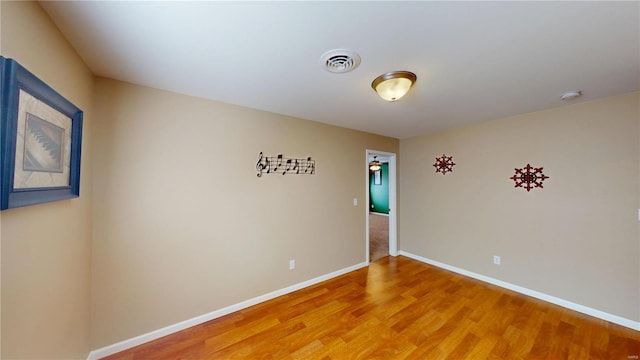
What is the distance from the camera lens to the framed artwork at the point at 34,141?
0.83m

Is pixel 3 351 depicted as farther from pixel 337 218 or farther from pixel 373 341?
pixel 337 218

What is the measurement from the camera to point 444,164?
141 inches

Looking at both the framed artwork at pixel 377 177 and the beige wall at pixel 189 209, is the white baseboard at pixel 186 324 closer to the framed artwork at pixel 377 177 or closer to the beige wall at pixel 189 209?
the beige wall at pixel 189 209

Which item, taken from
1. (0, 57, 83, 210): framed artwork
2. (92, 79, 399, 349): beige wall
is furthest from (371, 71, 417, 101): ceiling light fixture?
(0, 57, 83, 210): framed artwork

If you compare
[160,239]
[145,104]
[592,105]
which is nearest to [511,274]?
[592,105]

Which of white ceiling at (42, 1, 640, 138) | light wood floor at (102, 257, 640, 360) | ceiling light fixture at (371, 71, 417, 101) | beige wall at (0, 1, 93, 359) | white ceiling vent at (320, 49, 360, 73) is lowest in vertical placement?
light wood floor at (102, 257, 640, 360)

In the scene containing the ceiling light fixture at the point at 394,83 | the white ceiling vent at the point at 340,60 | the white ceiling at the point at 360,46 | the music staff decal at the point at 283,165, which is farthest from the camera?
the music staff decal at the point at 283,165

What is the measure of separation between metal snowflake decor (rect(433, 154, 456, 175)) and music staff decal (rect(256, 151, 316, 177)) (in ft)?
7.14

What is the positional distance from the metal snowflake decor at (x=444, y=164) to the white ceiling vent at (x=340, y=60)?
2.69 metres

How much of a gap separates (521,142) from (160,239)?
4.27 m

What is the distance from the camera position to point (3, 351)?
888 mm

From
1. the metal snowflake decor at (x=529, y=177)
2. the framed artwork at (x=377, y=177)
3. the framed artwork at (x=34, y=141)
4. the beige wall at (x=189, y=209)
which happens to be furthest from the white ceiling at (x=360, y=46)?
the framed artwork at (x=377, y=177)

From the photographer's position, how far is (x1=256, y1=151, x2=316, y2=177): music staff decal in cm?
258

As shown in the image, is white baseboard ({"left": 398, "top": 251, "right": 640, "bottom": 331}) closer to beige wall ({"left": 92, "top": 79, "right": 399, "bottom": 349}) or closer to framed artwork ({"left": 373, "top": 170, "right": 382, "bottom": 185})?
beige wall ({"left": 92, "top": 79, "right": 399, "bottom": 349})
